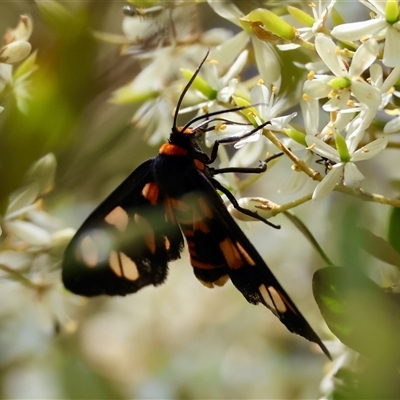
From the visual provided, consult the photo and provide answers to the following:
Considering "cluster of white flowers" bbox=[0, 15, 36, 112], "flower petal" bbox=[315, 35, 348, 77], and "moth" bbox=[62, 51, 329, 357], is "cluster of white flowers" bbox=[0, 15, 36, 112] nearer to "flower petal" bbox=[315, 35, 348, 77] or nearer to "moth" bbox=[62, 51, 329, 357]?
"moth" bbox=[62, 51, 329, 357]

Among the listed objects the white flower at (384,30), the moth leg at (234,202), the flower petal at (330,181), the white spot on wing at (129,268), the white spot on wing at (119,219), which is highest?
the white flower at (384,30)

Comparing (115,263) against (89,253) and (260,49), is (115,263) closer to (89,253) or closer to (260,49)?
(89,253)

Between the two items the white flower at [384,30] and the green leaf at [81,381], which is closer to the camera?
the white flower at [384,30]

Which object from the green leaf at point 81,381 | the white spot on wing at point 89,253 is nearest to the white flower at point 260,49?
the white spot on wing at point 89,253

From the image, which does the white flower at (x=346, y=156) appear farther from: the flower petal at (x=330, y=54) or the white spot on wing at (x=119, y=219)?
the white spot on wing at (x=119, y=219)

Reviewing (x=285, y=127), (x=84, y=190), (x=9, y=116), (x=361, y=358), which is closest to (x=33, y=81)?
(x=9, y=116)
